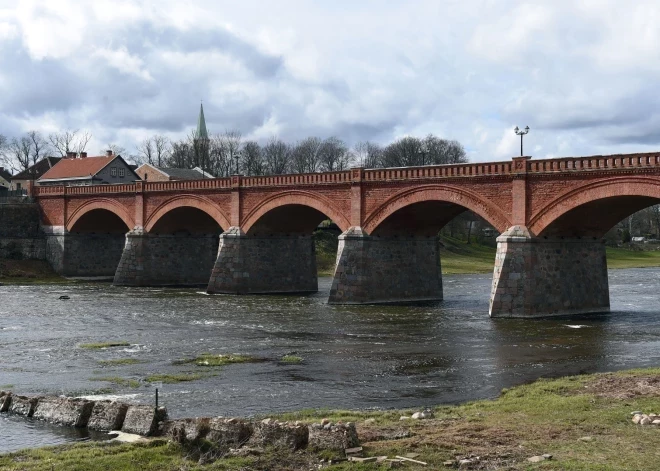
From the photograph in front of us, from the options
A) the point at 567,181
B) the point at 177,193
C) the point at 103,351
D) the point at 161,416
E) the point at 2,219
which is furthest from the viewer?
the point at 2,219

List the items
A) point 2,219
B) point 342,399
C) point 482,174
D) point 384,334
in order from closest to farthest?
point 342,399 → point 384,334 → point 482,174 → point 2,219

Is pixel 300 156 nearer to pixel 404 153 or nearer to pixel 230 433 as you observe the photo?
pixel 404 153

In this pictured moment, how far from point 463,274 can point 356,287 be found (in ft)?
100

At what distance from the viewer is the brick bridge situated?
Answer: 36.5m

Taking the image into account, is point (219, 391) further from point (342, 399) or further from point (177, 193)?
point (177, 193)

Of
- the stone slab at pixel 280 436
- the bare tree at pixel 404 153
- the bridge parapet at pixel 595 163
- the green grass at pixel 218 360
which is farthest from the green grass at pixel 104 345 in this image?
the bare tree at pixel 404 153

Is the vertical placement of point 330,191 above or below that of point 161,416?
above

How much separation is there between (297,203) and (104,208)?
22288mm

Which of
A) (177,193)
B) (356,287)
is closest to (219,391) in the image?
(356,287)

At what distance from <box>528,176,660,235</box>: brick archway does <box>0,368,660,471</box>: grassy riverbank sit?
17.1 metres

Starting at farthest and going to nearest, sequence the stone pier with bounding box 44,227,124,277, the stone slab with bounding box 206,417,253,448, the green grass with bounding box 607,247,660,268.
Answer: the green grass with bounding box 607,247,660,268
the stone pier with bounding box 44,227,124,277
the stone slab with bounding box 206,417,253,448

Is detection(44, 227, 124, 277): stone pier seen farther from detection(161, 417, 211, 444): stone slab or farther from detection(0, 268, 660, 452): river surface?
detection(161, 417, 211, 444): stone slab

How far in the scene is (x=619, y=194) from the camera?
111 ft

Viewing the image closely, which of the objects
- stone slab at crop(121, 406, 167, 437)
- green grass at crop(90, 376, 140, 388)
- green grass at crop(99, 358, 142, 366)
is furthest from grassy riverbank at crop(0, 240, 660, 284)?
stone slab at crop(121, 406, 167, 437)
